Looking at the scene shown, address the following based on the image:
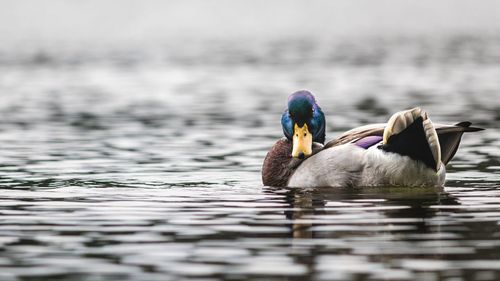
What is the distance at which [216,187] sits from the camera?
613 inches

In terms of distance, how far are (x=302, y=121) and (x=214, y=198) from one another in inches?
56.8

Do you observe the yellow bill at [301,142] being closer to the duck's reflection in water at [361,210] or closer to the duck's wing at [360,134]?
the duck's wing at [360,134]

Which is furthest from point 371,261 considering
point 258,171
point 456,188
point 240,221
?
point 258,171

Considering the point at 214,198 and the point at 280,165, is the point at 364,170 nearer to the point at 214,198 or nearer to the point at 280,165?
the point at 280,165

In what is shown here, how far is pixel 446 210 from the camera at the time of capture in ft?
43.7

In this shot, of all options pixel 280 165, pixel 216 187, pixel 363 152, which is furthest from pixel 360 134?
pixel 216 187

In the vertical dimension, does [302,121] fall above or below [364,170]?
above

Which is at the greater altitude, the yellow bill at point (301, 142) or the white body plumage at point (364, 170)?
the yellow bill at point (301, 142)

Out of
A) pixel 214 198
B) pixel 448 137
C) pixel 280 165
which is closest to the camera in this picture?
pixel 214 198

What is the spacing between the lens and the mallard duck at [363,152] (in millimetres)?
14328

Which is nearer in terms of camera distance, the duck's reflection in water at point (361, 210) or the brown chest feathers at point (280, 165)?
the duck's reflection in water at point (361, 210)

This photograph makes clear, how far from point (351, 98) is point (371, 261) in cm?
2155

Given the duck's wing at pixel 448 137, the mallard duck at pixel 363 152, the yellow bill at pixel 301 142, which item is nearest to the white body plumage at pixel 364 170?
the mallard duck at pixel 363 152

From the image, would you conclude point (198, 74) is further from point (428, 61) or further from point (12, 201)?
point (12, 201)
